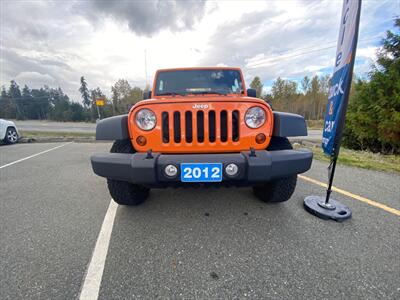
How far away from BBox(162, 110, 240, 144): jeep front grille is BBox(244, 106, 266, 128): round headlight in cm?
11

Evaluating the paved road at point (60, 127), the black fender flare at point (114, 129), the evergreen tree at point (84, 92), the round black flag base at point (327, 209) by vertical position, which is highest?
the evergreen tree at point (84, 92)

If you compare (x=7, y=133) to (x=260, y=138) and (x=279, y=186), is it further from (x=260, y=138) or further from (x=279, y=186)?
(x=279, y=186)

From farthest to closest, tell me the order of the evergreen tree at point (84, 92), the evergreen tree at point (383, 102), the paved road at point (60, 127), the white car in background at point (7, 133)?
the evergreen tree at point (84, 92)
the paved road at point (60, 127)
the white car in background at point (7, 133)
the evergreen tree at point (383, 102)

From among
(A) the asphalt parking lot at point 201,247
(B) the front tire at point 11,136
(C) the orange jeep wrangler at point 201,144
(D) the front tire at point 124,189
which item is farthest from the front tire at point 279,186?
(B) the front tire at point 11,136

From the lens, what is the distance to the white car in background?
8.18 meters

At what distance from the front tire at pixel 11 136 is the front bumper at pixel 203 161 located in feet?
32.8

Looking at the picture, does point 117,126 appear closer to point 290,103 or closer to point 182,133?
point 182,133

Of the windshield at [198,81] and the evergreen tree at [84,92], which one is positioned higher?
the evergreen tree at [84,92]

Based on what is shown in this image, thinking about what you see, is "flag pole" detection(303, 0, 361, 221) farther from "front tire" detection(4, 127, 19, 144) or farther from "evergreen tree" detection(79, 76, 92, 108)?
"evergreen tree" detection(79, 76, 92, 108)

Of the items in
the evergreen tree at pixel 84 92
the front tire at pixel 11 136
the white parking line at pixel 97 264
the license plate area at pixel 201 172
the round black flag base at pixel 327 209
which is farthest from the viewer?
the evergreen tree at pixel 84 92

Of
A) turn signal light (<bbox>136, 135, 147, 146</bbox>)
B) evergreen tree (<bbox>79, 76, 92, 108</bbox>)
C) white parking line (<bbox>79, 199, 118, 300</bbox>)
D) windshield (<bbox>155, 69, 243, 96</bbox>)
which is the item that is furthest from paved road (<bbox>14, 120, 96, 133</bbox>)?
evergreen tree (<bbox>79, 76, 92, 108</bbox>)

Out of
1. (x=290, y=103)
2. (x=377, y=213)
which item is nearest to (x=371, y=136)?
(x=377, y=213)

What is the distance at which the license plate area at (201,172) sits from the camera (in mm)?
1644

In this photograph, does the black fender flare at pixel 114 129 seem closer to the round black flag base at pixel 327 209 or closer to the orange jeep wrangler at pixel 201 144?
the orange jeep wrangler at pixel 201 144
